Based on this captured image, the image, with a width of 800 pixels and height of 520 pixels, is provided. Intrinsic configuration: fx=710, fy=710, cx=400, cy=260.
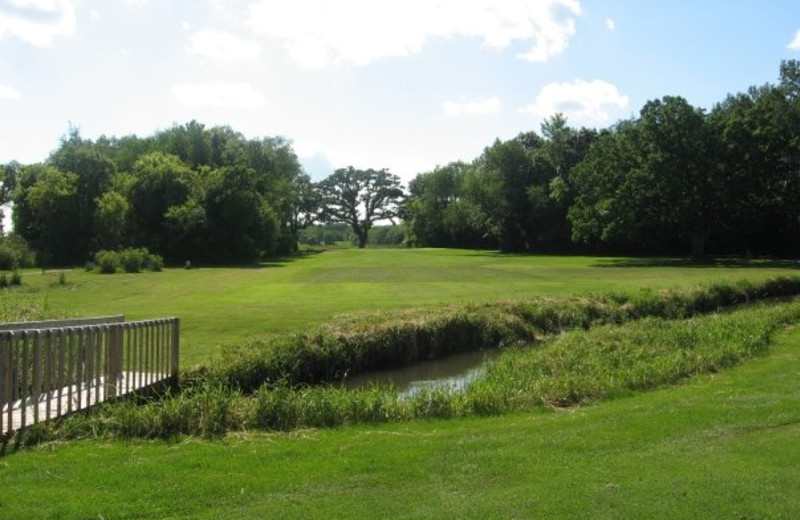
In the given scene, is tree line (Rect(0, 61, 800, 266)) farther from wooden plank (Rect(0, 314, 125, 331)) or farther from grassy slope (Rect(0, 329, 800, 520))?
grassy slope (Rect(0, 329, 800, 520))

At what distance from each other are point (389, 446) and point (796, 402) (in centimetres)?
639

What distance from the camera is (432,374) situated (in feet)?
60.4

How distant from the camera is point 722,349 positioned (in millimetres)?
16641

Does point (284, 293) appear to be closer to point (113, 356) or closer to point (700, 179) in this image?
point (113, 356)

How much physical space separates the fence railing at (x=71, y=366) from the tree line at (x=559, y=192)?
139 feet

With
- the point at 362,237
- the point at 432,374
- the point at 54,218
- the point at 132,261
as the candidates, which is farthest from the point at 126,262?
the point at 362,237

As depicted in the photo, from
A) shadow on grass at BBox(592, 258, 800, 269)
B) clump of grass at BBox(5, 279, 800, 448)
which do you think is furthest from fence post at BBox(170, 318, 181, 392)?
shadow on grass at BBox(592, 258, 800, 269)

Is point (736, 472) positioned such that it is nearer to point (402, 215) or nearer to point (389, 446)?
point (389, 446)

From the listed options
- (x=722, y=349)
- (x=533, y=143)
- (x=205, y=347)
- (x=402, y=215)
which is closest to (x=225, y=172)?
(x=533, y=143)

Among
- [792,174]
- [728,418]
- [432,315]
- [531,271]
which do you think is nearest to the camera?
[728,418]

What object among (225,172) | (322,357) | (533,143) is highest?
(533,143)

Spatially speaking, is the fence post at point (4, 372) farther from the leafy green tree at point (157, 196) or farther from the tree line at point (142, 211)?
the leafy green tree at point (157, 196)

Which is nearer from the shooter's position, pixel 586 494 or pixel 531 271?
pixel 586 494

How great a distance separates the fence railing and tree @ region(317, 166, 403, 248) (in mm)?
133381
